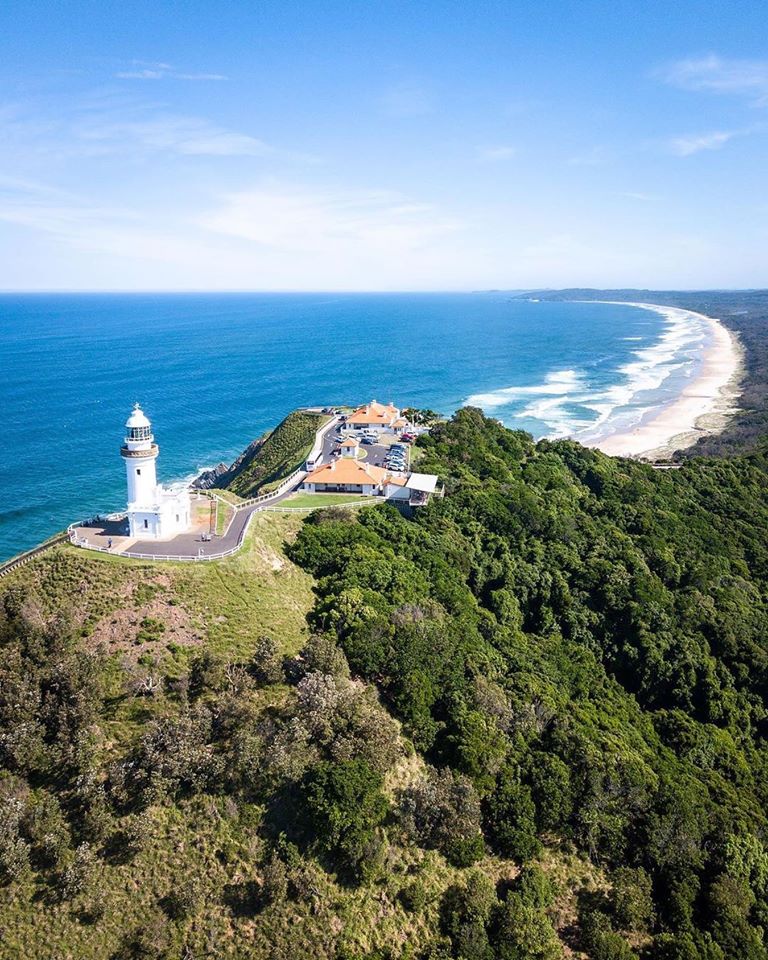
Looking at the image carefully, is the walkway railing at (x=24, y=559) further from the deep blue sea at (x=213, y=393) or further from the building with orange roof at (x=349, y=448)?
the building with orange roof at (x=349, y=448)

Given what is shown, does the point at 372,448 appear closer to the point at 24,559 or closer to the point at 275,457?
the point at 275,457

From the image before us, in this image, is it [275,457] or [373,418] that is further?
[373,418]

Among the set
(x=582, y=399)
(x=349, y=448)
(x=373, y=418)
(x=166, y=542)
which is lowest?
(x=166, y=542)

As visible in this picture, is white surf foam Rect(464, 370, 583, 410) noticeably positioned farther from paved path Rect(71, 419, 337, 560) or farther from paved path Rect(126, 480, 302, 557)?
paved path Rect(71, 419, 337, 560)

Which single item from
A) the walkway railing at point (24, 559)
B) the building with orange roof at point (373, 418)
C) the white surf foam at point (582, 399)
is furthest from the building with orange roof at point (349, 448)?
the white surf foam at point (582, 399)

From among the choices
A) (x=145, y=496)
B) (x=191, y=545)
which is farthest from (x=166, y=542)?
A: (x=145, y=496)

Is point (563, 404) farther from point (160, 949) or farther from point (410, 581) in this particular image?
point (160, 949)
